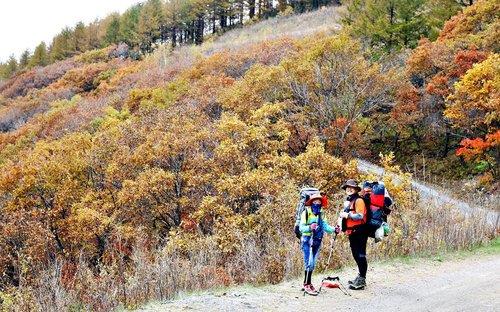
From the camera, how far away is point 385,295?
26.4 ft

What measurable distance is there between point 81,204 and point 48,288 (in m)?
14.7

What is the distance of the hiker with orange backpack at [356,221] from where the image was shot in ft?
25.5

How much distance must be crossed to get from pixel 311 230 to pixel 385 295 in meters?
1.61

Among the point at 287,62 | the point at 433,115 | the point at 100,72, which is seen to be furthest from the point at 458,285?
the point at 100,72

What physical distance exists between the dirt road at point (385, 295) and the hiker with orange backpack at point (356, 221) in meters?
0.51

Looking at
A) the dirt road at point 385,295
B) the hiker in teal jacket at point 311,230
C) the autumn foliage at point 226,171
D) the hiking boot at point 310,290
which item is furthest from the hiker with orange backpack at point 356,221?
the autumn foliage at point 226,171

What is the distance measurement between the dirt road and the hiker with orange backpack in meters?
0.51

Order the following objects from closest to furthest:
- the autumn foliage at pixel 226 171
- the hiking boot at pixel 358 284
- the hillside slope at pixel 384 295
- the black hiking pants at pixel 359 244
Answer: the hillside slope at pixel 384 295 → the black hiking pants at pixel 359 244 → the hiking boot at pixel 358 284 → the autumn foliage at pixel 226 171

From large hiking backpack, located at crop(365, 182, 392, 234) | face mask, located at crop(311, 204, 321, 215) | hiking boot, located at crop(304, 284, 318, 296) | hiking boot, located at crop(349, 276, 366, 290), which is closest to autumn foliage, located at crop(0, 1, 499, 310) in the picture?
hiking boot, located at crop(304, 284, 318, 296)

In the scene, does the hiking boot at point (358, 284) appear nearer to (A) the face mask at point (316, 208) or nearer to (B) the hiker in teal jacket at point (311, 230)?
(B) the hiker in teal jacket at point (311, 230)

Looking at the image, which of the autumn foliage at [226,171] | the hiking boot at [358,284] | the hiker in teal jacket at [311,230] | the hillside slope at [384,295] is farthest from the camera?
the autumn foliage at [226,171]

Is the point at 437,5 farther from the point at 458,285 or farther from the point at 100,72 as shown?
the point at 100,72

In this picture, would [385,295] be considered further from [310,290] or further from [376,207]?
[376,207]

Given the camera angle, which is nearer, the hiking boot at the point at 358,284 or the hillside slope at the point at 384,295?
the hillside slope at the point at 384,295
